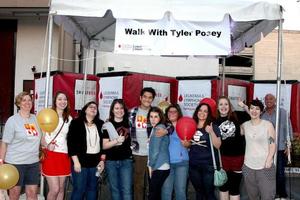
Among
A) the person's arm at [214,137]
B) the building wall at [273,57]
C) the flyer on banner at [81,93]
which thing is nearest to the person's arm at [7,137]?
the person's arm at [214,137]

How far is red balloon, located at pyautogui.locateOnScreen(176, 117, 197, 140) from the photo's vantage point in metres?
5.02

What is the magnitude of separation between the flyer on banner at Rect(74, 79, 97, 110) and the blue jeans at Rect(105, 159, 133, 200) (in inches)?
108

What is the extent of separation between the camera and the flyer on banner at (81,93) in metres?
7.87

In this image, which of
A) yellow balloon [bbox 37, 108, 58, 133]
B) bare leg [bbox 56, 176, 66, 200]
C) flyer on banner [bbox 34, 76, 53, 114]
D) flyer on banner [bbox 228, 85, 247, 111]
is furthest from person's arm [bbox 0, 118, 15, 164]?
flyer on banner [bbox 228, 85, 247, 111]

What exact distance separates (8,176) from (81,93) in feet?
11.7

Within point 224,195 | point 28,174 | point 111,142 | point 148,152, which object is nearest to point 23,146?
point 28,174

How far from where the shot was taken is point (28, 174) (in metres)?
5.07

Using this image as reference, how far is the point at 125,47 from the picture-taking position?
5500 millimetres

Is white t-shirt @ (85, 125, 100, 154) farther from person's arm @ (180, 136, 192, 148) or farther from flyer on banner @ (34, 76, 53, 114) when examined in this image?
flyer on banner @ (34, 76, 53, 114)

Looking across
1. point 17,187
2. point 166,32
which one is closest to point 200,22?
point 166,32

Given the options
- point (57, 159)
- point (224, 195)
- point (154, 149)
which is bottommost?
point (224, 195)

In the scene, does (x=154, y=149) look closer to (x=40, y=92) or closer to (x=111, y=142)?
(x=111, y=142)

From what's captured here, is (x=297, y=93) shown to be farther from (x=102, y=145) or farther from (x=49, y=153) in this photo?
(x=49, y=153)

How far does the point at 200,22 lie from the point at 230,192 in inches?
94.4
